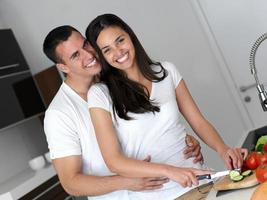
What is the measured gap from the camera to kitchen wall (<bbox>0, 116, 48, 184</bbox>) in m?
3.36

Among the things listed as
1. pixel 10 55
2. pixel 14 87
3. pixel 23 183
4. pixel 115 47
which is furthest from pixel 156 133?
pixel 10 55

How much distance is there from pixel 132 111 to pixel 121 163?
20 cm

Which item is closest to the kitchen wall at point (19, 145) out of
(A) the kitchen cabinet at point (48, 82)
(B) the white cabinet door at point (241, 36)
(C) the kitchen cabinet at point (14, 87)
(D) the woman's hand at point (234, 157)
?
(C) the kitchen cabinet at point (14, 87)

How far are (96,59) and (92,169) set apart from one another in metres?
0.40

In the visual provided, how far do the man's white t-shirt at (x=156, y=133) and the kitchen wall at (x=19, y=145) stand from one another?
5.85ft

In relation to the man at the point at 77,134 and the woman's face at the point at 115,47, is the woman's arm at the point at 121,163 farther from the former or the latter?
the woman's face at the point at 115,47

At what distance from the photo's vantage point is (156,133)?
1.62 meters

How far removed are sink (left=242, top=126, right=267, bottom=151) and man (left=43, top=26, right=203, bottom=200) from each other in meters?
0.21

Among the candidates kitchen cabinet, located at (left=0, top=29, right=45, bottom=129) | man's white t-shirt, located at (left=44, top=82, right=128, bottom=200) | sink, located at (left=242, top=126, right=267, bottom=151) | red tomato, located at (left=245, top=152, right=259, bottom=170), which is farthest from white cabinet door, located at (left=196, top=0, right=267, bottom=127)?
red tomato, located at (left=245, top=152, right=259, bottom=170)

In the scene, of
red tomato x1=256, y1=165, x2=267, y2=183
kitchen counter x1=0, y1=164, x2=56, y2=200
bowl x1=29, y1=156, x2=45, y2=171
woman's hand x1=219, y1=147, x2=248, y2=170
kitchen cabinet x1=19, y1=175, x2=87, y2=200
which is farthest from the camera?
bowl x1=29, y1=156, x2=45, y2=171

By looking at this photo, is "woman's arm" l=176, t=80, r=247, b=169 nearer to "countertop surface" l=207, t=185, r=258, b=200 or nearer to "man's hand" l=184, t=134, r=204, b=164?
"man's hand" l=184, t=134, r=204, b=164

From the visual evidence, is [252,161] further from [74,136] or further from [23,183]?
[23,183]

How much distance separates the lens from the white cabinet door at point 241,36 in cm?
340

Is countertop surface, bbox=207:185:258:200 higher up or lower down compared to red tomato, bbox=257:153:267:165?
lower down
